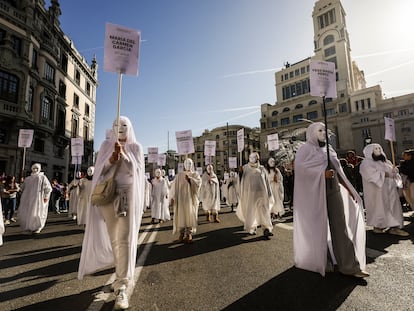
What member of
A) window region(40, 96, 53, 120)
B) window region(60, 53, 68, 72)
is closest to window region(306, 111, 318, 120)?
window region(60, 53, 68, 72)

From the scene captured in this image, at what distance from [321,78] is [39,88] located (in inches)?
1064

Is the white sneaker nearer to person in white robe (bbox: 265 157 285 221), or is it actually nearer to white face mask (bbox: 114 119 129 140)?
white face mask (bbox: 114 119 129 140)

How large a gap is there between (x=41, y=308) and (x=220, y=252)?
3.10 meters

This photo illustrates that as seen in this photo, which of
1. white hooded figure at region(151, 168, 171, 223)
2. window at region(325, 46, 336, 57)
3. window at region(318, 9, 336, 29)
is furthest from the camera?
window at region(318, 9, 336, 29)

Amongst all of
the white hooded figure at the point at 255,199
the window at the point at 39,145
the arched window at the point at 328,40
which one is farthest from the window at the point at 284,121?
the white hooded figure at the point at 255,199

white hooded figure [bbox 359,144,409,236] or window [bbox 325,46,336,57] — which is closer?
white hooded figure [bbox 359,144,409,236]

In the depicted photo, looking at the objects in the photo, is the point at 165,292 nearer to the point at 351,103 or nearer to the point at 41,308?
the point at 41,308

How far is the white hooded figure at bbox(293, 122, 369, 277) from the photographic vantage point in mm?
3523

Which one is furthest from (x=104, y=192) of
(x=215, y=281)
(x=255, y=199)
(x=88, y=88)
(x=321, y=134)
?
(x=88, y=88)

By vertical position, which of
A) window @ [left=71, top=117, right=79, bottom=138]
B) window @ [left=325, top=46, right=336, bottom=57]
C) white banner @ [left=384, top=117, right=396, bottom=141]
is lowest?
white banner @ [left=384, top=117, right=396, bottom=141]

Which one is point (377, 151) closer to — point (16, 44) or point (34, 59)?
point (16, 44)

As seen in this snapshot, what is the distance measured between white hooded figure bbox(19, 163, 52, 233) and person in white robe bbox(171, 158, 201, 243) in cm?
478

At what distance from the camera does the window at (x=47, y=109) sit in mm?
24648

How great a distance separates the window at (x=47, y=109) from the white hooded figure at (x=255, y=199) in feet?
80.9
